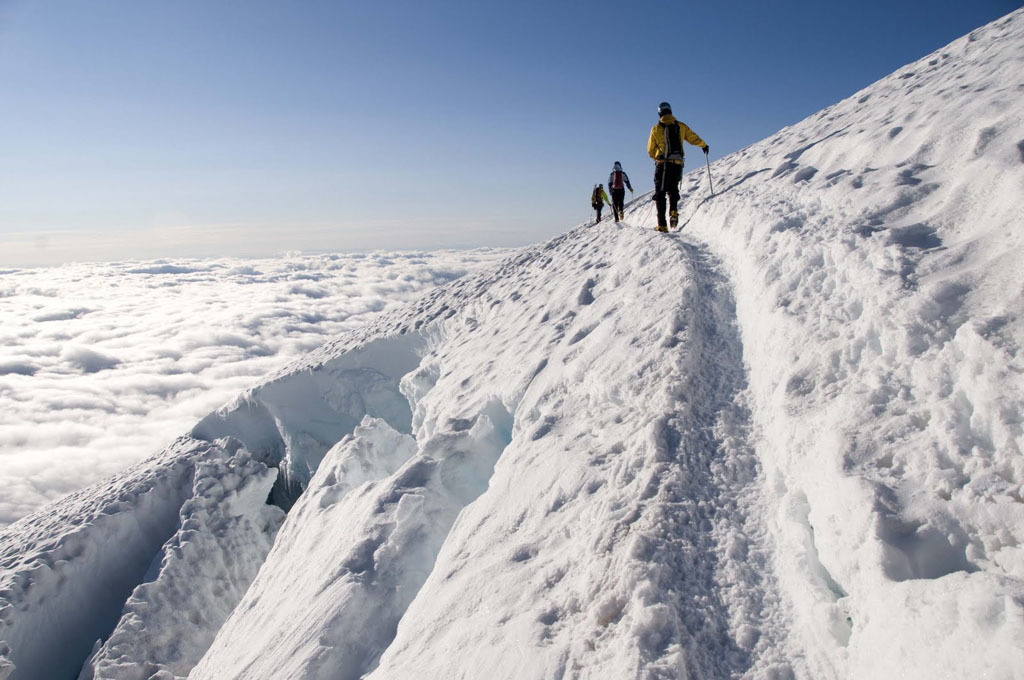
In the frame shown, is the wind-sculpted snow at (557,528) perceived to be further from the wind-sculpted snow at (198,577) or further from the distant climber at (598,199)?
the distant climber at (598,199)

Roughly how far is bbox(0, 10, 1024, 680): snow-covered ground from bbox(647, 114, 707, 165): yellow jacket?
1.45 meters

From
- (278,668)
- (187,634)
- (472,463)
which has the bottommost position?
(187,634)

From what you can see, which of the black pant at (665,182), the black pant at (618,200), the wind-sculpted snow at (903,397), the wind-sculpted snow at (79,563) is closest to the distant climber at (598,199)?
the black pant at (618,200)

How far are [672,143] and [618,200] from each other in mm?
5992

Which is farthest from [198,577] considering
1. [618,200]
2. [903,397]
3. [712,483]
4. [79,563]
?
[618,200]

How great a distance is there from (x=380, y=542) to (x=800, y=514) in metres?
3.59

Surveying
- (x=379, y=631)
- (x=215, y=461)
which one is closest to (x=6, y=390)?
(x=215, y=461)

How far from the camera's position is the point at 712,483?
3650 mm

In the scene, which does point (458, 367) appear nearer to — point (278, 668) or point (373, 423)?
point (373, 423)

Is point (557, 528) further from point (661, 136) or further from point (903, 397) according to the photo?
point (661, 136)

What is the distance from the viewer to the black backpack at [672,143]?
31.4 feet

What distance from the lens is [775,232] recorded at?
21.9 ft

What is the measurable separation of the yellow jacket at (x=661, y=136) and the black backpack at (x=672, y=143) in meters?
0.05

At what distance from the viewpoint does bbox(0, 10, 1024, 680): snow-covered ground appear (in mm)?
2549
